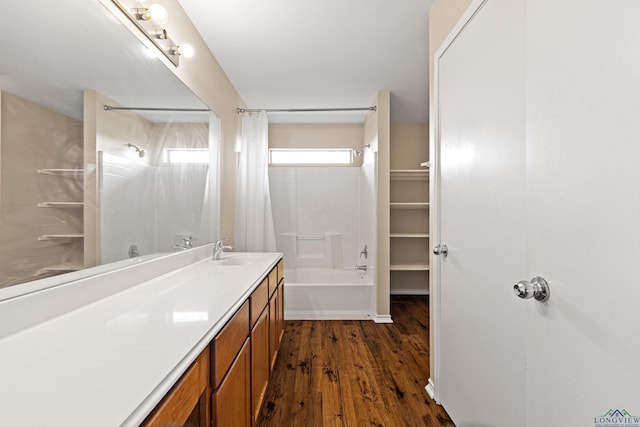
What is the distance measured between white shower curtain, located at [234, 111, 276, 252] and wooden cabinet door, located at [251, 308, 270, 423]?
1411 millimetres

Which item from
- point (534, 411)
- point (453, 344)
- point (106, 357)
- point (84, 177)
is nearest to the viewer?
point (106, 357)

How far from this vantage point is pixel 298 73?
8.86 feet

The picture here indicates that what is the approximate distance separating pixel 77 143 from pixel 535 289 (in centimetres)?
161

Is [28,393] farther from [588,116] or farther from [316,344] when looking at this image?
[316,344]

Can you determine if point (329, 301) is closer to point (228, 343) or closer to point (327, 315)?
point (327, 315)

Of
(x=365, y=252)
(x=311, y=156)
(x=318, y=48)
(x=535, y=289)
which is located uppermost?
(x=318, y=48)

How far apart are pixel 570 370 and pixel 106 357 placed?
3.85 ft

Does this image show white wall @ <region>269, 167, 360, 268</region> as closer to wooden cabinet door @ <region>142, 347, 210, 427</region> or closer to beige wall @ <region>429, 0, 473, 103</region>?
beige wall @ <region>429, 0, 473, 103</region>

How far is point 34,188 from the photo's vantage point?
889 mm

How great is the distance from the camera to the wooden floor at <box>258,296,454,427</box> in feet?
5.37

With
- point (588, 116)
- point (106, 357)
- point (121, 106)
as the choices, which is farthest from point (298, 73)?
point (106, 357)

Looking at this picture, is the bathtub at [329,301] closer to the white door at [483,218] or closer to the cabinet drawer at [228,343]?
the white door at [483,218]

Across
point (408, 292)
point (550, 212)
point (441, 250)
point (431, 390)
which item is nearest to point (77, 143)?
point (550, 212)

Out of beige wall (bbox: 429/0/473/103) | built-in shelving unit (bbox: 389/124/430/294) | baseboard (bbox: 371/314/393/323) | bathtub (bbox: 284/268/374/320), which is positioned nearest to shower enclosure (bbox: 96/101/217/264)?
bathtub (bbox: 284/268/374/320)
